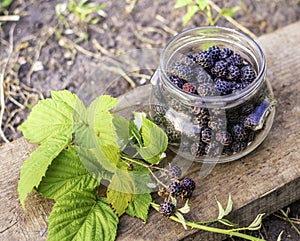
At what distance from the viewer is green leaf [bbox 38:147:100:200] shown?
1365 millimetres

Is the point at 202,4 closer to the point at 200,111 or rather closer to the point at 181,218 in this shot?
the point at 200,111

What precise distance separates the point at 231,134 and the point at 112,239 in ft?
1.28

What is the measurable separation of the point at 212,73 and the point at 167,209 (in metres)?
0.36

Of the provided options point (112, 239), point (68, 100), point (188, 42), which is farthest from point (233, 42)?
point (112, 239)

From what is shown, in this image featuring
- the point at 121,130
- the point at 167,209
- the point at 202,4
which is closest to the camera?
the point at 167,209

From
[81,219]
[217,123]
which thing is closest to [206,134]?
[217,123]

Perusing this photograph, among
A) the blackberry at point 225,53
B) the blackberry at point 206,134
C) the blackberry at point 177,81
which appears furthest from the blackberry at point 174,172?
the blackberry at point 225,53

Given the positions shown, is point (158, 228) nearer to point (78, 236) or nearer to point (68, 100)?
point (78, 236)

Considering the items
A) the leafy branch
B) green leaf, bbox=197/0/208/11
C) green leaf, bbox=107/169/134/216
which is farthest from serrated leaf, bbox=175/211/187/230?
green leaf, bbox=197/0/208/11

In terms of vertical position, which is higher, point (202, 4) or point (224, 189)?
point (202, 4)

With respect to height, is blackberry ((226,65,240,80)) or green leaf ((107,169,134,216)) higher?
blackberry ((226,65,240,80))

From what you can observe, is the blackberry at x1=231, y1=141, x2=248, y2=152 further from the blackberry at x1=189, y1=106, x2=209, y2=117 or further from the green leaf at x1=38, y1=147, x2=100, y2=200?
the green leaf at x1=38, y1=147, x2=100, y2=200

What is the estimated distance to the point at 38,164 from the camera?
53.6 inches

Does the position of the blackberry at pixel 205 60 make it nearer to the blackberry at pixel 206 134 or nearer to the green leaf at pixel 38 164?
the blackberry at pixel 206 134
